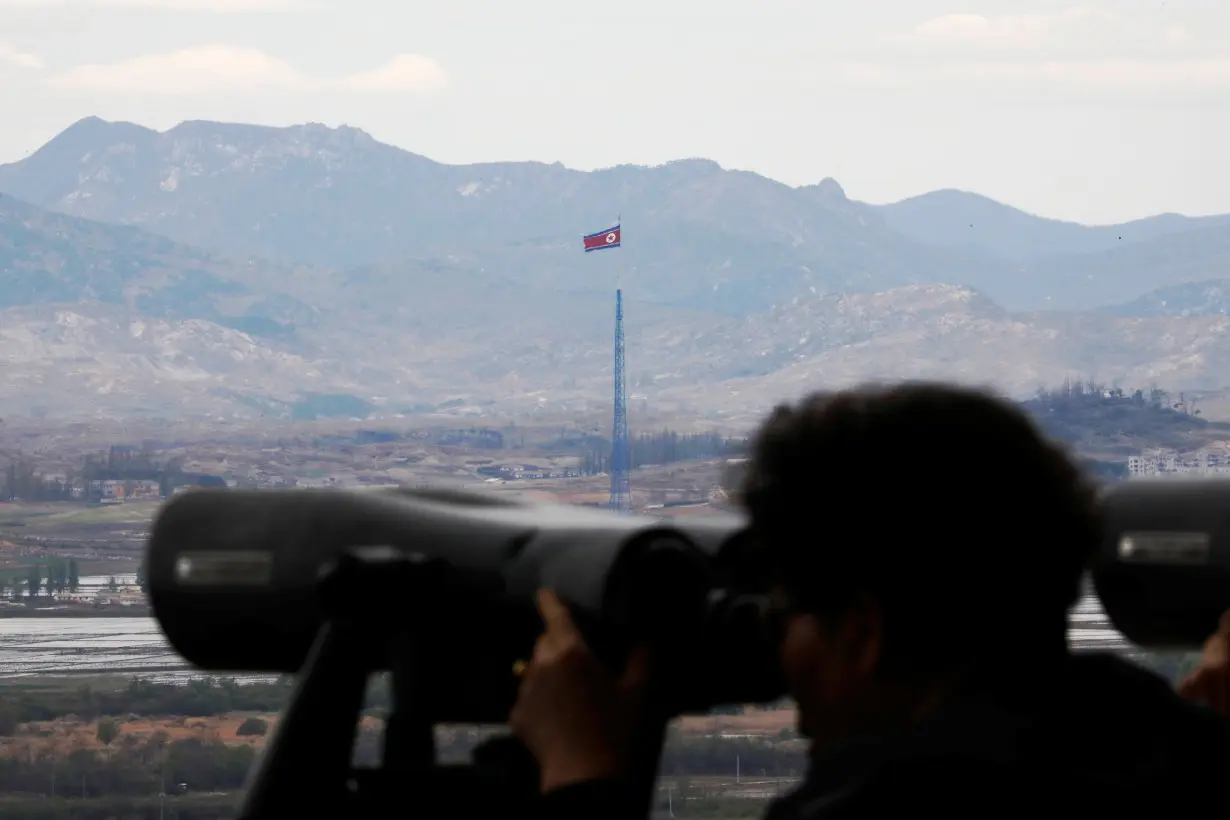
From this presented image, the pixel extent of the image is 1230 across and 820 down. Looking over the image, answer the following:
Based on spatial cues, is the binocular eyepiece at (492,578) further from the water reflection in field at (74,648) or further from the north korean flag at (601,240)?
the north korean flag at (601,240)

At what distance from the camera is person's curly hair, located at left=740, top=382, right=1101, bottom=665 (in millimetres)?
1515

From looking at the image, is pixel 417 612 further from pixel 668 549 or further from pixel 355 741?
pixel 668 549

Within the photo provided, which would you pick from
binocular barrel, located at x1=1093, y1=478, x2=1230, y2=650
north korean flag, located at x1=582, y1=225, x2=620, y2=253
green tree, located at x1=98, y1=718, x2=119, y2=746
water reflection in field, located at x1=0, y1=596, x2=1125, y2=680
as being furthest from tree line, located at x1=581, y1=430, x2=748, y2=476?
binocular barrel, located at x1=1093, y1=478, x2=1230, y2=650

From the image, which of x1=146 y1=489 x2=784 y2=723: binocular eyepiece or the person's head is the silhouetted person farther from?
x1=146 y1=489 x2=784 y2=723: binocular eyepiece

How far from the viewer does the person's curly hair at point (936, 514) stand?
4.97ft

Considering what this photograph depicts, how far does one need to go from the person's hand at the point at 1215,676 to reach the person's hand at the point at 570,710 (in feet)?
2.22

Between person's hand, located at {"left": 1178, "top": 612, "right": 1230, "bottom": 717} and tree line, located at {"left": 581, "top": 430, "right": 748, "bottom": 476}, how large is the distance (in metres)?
68.6

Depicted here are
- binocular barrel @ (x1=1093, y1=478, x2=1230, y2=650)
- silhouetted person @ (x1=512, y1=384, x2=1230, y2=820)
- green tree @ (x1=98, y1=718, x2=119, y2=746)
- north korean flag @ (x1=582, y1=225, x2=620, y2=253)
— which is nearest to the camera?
silhouetted person @ (x1=512, y1=384, x2=1230, y2=820)

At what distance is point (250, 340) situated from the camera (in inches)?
7657

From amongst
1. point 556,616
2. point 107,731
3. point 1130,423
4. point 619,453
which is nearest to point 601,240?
point 619,453

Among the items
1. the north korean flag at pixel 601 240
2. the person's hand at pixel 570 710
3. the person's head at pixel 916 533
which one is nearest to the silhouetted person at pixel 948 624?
the person's head at pixel 916 533

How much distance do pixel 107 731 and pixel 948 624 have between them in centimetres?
3658

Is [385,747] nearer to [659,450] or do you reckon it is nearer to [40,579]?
[40,579]

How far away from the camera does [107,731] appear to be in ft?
120
